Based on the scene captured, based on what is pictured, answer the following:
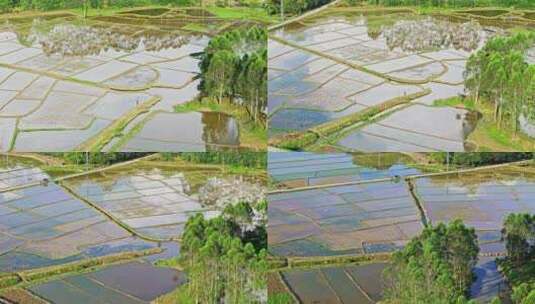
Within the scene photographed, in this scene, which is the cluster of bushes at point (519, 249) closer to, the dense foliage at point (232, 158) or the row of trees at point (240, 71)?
the dense foliage at point (232, 158)

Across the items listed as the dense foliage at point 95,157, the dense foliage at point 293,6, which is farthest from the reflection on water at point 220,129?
the dense foliage at point 293,6

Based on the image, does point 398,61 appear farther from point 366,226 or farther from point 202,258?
point 202,258

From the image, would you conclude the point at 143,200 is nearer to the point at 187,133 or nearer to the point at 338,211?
the point at 187,133

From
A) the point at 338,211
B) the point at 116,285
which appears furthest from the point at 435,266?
the point at 116,285

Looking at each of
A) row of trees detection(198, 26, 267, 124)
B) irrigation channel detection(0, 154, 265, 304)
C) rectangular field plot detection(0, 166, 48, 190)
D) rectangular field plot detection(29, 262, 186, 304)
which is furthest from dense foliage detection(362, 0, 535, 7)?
rectangular field plot detection(0, 166, 48, 190)

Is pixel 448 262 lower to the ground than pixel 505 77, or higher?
lower

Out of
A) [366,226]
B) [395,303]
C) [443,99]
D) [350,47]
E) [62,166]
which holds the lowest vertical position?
[395,303]

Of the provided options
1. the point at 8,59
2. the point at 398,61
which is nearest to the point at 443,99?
the point at 398,61
